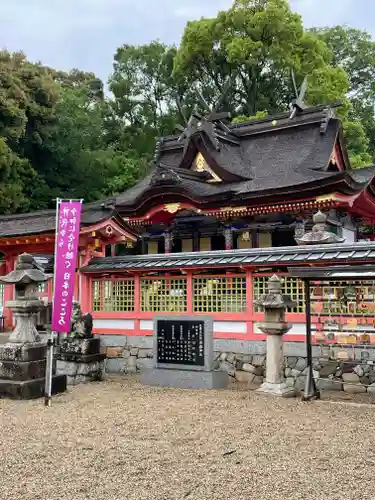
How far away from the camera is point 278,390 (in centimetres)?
877

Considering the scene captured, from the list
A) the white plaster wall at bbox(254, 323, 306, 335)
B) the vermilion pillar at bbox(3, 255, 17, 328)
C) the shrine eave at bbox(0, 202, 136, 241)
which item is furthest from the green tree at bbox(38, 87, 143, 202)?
the white plaster wall at bbox(254, 323, 306, 335)

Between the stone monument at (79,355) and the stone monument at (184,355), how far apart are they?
136cm

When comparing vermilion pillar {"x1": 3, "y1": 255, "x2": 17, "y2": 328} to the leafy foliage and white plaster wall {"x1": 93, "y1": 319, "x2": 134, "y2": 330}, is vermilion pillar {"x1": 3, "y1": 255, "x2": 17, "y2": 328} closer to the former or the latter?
white plaster wall {"x1": 93, "y1": 319, "x2": 134, "y2": 330}

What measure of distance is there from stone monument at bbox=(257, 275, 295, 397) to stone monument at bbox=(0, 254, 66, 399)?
3.86 m

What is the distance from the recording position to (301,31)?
99.5ft

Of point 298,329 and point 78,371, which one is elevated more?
point 298,329

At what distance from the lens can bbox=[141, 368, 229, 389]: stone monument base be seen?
952 cm

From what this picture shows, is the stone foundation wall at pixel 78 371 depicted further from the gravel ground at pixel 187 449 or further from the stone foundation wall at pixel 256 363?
the gravel ground at pixel 187 449

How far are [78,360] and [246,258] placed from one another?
4.20 m

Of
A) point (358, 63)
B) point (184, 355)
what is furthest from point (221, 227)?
point (358, 63)

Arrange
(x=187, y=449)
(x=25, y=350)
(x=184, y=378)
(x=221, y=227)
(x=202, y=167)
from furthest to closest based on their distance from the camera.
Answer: (x=202, y=167) → (x=221, y=227) → (x=184, y=378) → (x=25, y=350) → (x=187, y=449)

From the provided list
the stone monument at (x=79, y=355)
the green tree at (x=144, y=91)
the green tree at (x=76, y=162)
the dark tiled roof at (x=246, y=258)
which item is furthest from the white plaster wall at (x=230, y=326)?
the green tree at (x=144, y=91)

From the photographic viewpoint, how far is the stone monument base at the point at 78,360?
1080 centimetres

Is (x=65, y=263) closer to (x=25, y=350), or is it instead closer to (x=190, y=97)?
(x=25, y=350)
